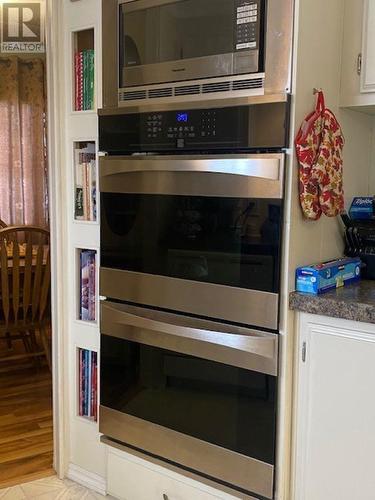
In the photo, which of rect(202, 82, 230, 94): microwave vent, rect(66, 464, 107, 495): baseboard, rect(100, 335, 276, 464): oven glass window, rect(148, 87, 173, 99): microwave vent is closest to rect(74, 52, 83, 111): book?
rect(148, 87, 173, 99): microwave vent

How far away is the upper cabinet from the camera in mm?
1870

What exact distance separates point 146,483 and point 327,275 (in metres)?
1.04

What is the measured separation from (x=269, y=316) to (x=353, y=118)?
80 cm

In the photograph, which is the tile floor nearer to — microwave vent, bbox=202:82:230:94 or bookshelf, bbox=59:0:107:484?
bookshelf, bbox=59:0:107:484

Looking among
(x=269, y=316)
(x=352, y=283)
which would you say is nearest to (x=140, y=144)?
(x=269, y=316)

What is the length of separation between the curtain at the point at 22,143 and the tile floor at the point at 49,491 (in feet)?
9.39

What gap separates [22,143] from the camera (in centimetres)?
489

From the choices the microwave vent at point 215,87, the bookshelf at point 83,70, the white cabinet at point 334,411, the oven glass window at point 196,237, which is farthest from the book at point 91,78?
the white cabinet at point 334,411

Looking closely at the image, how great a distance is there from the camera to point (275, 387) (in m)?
1.77

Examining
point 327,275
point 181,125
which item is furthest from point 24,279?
point 327,275

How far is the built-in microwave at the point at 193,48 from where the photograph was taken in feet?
5.46

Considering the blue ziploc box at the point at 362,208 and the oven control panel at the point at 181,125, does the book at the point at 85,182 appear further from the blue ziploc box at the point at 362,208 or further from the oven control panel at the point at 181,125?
the blue ziploc box at the point at 362,208

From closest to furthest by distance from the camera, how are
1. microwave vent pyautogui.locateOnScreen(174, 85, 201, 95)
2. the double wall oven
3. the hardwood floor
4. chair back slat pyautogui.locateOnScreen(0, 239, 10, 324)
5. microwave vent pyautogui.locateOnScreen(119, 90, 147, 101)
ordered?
the double wall oven
microwave vent pyautogui.locateOnScreen(174, 85, 201, 95)
microwave vent pyautogui.locateOnScreen(119, 90, 147, 101)
the hardwood floor
chair back slat pyautogui.locateOnScreen(0, 239, 10, 324)

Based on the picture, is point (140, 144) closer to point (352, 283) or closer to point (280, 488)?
point (352, 283)
